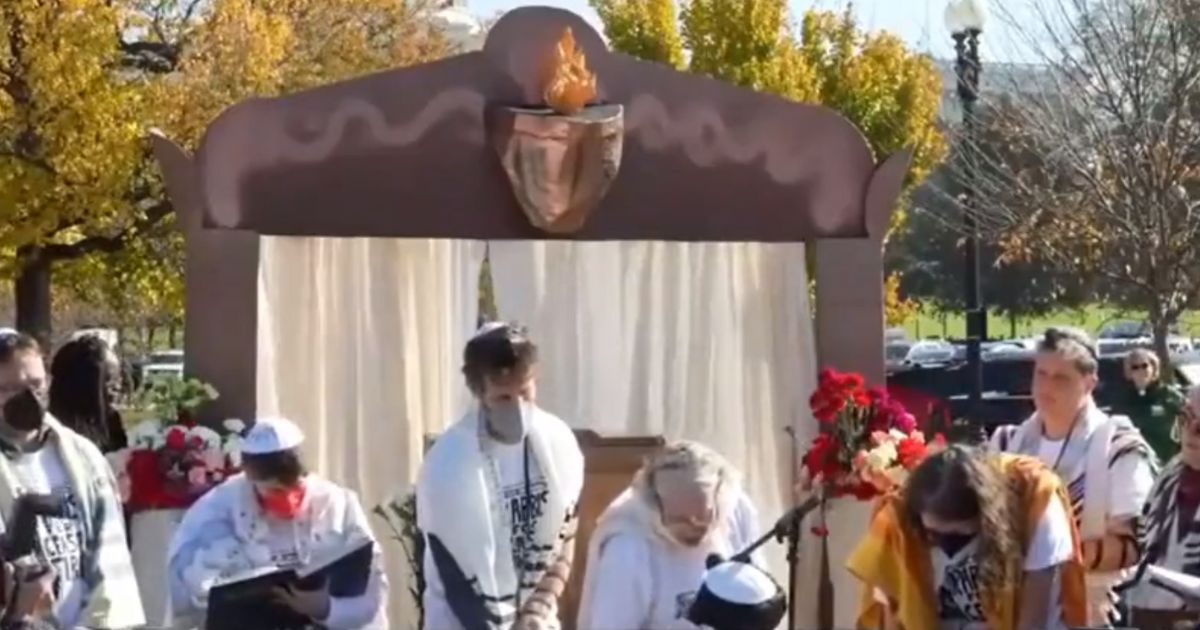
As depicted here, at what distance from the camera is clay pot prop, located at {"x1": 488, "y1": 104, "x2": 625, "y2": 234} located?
9.29 metres

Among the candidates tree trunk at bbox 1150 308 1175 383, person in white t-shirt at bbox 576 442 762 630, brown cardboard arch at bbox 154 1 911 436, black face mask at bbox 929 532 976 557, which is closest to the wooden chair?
brown cardboard arch at bbox 154 1 911 436

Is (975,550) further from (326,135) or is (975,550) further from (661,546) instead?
(326,135)

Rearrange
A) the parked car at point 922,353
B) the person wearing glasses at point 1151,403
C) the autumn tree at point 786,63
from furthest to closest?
the parked car at point 922,353 < the autumn tree at point 786,63 < the person wearing glasses at point 1151,403

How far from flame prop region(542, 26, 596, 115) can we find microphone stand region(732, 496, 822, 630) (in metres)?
2.20

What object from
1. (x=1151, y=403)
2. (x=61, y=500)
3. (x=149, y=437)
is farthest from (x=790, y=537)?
(x=1151, y=403)

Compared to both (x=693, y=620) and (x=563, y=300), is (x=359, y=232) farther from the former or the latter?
(x=693, y=620)

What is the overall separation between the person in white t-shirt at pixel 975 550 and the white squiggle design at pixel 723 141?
14.7 feet

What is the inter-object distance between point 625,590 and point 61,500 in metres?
1.80

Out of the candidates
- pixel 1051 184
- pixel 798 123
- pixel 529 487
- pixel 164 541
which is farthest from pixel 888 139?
→ pixel 529 487

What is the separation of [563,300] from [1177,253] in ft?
24.8

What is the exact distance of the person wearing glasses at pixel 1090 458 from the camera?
6.51 meters

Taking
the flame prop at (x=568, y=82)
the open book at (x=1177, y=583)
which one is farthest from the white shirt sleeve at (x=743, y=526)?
the flame prop at (x=568, y=82)

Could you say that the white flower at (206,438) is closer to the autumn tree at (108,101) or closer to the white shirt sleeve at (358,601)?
the white shirt sleeve at (358,601)

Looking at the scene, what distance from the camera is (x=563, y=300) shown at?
1000 cm
